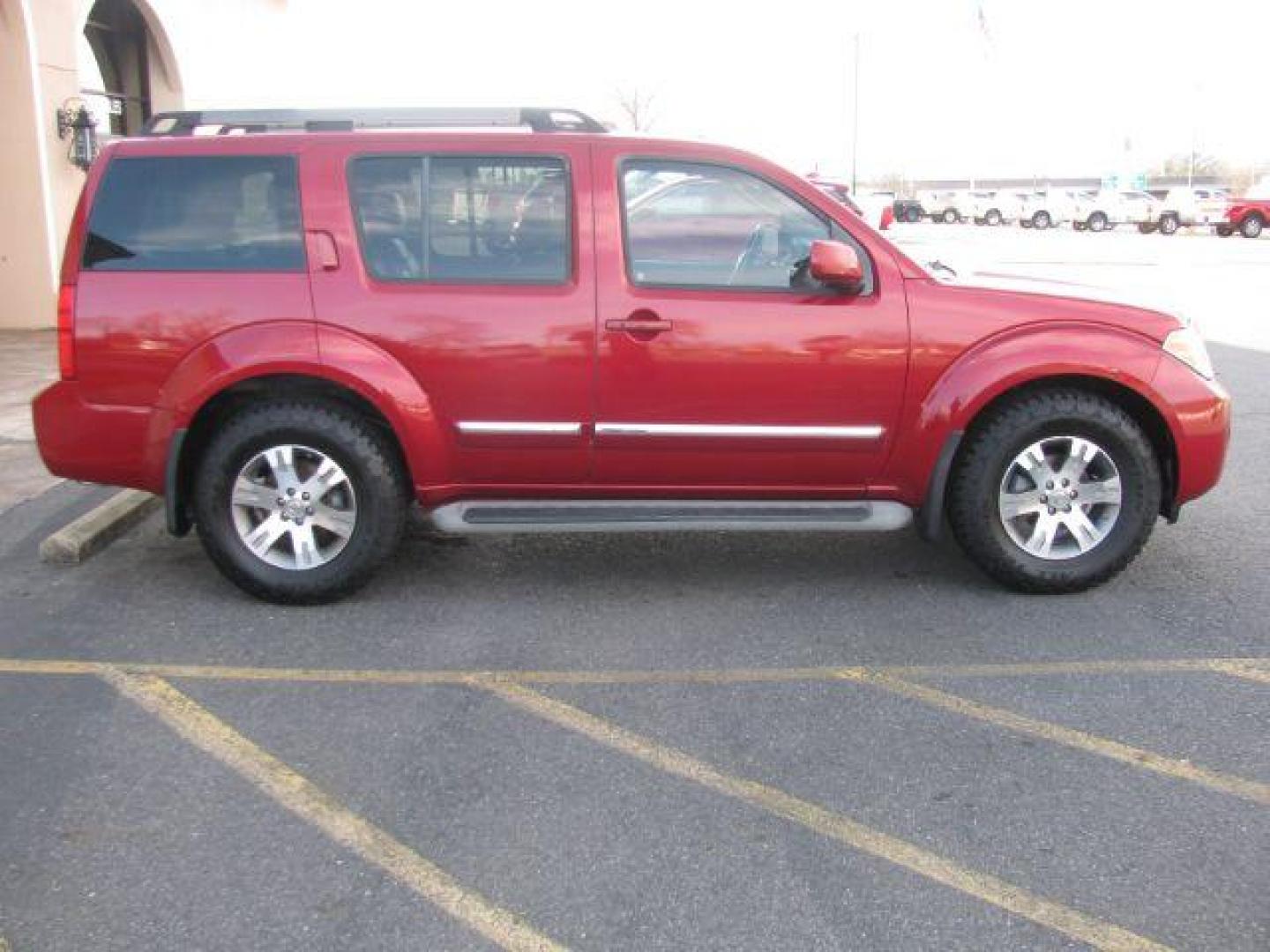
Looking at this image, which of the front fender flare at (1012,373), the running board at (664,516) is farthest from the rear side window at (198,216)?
the front fender flare at (1012,373)

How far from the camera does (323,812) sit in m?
3.33

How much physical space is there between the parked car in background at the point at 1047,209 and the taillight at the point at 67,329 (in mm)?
47339

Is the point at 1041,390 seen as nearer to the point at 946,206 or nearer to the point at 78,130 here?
the point at 78,130

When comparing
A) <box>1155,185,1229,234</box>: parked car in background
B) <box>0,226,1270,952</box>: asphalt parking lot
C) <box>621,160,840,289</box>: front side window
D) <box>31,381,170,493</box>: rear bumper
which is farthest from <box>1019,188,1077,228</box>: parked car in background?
<box>31,381,170,493</box>: rear bumper

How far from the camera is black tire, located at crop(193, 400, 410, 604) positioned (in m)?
4.81

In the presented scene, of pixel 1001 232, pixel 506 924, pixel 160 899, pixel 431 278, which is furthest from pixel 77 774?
pixel 1001 232

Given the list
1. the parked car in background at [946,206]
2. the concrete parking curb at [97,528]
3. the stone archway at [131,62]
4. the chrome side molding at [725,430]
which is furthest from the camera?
the parked car in background at [946,206]

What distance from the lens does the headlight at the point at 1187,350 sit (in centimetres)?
495

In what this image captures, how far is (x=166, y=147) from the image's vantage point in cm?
484

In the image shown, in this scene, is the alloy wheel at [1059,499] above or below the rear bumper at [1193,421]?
below

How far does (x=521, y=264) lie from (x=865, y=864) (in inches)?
108

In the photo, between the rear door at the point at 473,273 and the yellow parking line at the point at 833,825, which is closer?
the yellow parking line at the point at 833,825

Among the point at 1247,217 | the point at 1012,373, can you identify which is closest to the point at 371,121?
the point at 1012,373

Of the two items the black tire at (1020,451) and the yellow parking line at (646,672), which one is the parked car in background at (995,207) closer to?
the black tire at (1020,451)
